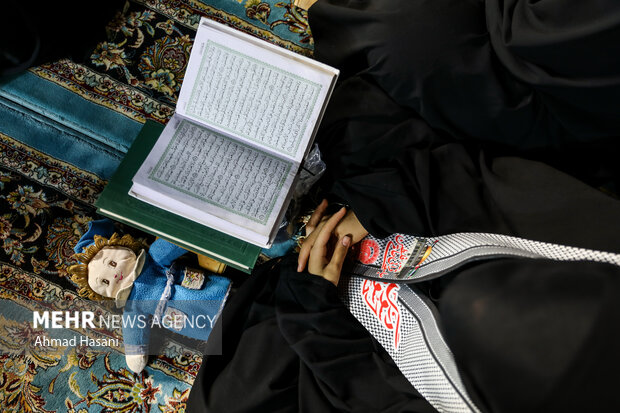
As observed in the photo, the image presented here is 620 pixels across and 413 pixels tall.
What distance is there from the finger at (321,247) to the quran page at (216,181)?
0.48 ft

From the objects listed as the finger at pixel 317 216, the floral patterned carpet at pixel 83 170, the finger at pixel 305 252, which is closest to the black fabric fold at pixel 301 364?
the finger at pixel 305 252

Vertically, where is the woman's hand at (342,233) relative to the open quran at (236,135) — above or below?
below

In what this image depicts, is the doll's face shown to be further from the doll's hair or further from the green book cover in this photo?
the green book cover

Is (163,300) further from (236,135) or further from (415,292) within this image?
(415,292)

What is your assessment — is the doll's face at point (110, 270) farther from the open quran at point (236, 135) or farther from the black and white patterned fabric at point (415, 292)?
the black and white patterned fabric at point (415, 292)

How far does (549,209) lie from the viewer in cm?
79

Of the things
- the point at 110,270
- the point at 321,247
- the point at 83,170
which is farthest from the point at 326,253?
the point at 83,170

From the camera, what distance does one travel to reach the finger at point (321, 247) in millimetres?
998

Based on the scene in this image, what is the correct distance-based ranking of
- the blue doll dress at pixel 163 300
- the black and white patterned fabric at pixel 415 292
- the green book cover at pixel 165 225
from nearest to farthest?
the black and white patterned fabric at pixel 415 292
the green book cover at pixel 165 225
the blue doll dress at pixel 163 300

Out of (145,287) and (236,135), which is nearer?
(236,135)

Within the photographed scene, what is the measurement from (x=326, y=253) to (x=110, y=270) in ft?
1.65

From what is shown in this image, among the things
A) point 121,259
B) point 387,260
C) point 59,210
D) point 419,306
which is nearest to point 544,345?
point 419,306

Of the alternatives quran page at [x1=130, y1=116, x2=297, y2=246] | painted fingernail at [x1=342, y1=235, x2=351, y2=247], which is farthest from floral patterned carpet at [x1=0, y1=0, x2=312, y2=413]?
painted fingernail at [x1=342, y1=235, x2=351, y2=247]

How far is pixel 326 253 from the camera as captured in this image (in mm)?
1040
